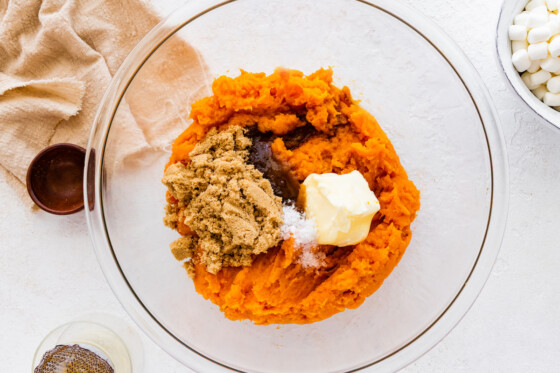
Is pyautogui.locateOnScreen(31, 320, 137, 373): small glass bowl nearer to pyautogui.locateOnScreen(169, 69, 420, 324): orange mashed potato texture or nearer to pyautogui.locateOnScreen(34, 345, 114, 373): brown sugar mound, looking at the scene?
pyautogui.locateOnScreen(34, 345, 114, 373): brown sugar mound

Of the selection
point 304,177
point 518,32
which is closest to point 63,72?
point 304,177

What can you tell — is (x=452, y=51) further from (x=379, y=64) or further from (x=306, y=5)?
(x=306, y=5)

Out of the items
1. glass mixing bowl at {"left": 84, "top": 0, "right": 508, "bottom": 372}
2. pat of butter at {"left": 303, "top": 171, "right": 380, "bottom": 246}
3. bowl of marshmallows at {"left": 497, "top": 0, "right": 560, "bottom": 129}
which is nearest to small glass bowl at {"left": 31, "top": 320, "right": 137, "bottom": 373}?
glass mixing bowl at {"left": 84, "top": 0, "right": 508, "bottom": 372}

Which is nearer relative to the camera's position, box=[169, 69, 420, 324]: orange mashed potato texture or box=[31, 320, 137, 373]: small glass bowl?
box=[169, 69, 420, 324]: orange mashed potato texture

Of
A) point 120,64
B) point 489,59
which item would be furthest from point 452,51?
point 120,64

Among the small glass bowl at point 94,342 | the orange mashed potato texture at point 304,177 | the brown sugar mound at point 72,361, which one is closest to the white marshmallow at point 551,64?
the orange mashed potato texture at point 304,177

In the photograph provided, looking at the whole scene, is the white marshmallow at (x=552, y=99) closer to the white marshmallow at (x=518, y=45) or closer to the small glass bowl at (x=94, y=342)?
the white marshmallow at (x=518, y=45)
